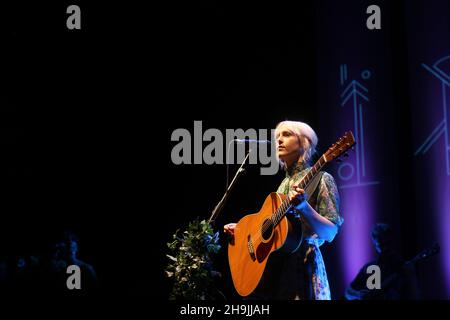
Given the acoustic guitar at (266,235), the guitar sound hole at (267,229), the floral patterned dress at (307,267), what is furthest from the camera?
the guitar sound hole at (267,229)

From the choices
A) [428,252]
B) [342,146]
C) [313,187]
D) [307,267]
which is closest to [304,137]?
[313,187]

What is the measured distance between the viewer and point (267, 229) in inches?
129

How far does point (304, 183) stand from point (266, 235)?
41 cm

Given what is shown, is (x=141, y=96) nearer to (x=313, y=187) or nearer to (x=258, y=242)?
(x=258, y=242)

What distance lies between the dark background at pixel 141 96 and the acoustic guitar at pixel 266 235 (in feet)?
9.52

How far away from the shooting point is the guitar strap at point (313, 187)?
10.3 feet

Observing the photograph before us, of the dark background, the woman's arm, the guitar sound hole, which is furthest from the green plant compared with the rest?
the dark background

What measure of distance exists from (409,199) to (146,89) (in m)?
3.30

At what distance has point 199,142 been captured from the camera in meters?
6.49

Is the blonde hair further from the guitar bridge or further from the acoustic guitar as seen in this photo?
the guitar bridge

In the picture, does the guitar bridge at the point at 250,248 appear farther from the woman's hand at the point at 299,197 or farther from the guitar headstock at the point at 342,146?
the guitar headstock at the point at 342,146

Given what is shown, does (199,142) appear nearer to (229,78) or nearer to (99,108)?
(229,78)

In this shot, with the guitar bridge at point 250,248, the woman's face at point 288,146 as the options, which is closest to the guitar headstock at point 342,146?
the woman's face at point 288,146
